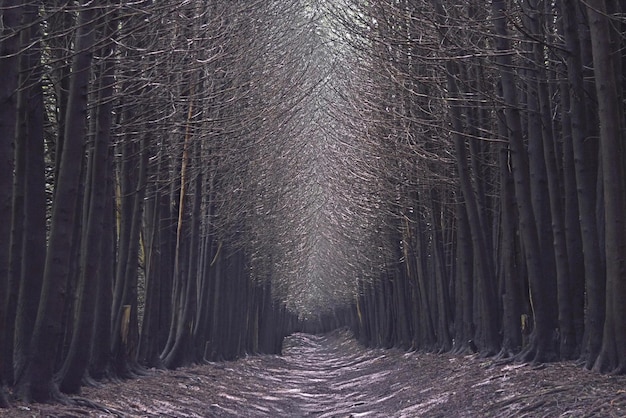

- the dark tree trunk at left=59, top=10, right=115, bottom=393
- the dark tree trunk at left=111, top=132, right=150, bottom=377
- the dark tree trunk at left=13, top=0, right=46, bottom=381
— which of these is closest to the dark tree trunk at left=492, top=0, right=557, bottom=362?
the dark tree trunk at left=59, top=10, right=115, bottom=393

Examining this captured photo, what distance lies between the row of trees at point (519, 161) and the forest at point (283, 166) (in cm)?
5

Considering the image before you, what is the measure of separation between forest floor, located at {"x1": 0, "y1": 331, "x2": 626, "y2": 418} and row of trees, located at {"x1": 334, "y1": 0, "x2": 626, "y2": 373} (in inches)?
26.3

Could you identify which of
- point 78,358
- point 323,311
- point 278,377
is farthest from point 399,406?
point 323,311

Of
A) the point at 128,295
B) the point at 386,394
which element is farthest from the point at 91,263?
the point at 386,394

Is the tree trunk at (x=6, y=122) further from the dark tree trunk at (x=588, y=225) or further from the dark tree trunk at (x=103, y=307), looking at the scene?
the dark tree trunk at (x=588, y=225)

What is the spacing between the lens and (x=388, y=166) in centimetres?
2575

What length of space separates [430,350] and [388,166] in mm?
5856

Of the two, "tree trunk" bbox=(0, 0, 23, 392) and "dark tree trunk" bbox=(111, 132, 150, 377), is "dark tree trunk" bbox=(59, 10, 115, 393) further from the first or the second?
"dark tree trunk" bbox=(111, 132, 150, 377)

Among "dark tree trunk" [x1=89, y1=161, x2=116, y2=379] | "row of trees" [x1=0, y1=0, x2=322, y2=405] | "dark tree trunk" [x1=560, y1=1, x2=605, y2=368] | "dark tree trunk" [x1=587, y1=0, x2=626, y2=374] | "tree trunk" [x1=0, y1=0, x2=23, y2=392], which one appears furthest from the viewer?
"dark tree trunk" [x1=89, y1=161, x2=116, y2=379]

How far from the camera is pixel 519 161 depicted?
15742 mm

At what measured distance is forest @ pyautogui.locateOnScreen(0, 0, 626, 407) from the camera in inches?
462

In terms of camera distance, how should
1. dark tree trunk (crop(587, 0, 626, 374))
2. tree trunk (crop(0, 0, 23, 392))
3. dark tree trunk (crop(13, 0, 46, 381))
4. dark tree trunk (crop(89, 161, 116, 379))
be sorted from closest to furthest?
tree trunk (crop(0, 0, 23, 392))
dark tree trunk (crop(587, 0, 626, 374))
dark tree trunk (crop(13, 0, 46, 381))
dark tree trunk (crop(89, 161, 116, 379))

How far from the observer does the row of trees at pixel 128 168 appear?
1159cm

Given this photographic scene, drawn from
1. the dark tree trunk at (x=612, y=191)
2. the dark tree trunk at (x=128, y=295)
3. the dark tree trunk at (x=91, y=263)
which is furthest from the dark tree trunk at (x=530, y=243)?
the dark tree trunk at (x=128, y=295)
